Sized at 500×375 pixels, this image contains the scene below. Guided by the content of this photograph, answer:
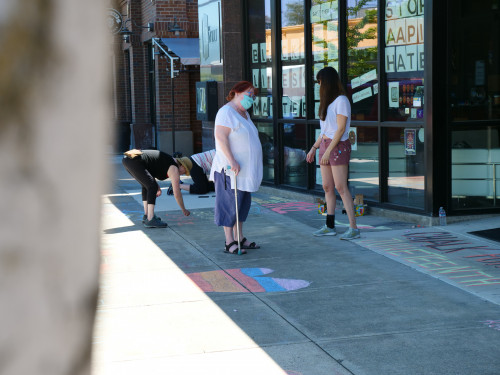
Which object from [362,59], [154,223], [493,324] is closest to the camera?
[493,324]

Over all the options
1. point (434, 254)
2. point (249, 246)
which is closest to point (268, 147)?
point (249, 246)

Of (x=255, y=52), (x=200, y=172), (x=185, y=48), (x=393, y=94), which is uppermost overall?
(x=185, y=48)

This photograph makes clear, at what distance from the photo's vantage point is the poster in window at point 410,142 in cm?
900

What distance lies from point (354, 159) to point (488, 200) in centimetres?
208

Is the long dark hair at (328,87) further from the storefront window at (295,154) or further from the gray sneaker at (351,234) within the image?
the storefront window at (295,154)

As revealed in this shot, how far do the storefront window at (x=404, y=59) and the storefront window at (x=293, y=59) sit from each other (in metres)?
2.41

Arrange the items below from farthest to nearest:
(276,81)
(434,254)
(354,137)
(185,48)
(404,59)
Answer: (185,48) → (276,81) → (354,137) → (404,59) → (434,254)

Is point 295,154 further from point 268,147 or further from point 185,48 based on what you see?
point 185,48

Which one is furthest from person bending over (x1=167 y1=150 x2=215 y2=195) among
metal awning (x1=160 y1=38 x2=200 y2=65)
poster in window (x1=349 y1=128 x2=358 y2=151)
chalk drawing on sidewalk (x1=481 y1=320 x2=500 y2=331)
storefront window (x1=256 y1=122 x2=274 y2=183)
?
chalk drawing on sidewalk (x1=481 y1=320 x2=500 y2=331)

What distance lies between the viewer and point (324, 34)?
1094cm

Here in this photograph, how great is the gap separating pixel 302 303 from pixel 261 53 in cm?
796

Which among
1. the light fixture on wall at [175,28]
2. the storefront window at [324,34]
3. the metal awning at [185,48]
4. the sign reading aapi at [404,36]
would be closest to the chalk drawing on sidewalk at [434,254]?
the sign reading aapi at [404,36]

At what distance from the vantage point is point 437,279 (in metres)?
6.25

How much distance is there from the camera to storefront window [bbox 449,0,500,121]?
8602 millimetres
